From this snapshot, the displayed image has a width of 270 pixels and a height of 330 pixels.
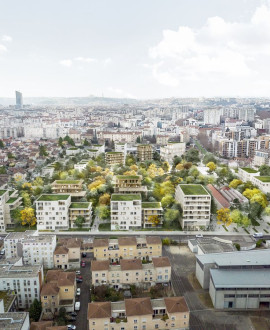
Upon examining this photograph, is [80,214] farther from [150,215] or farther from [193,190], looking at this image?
[193,190]

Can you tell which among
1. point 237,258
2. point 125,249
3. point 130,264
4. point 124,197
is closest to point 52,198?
point 124,197

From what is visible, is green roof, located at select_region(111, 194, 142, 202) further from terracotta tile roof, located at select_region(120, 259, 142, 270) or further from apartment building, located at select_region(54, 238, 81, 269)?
terracotta tile roof, located at select_region(120, 259, 142, 270)

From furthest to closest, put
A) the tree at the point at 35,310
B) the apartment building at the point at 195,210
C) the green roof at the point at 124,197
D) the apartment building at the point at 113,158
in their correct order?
the apartment building at the point at 113,158 → the green roof at the point at 124,197 → the apartment building at the point at 195,210 → the tree at the point at 35,310

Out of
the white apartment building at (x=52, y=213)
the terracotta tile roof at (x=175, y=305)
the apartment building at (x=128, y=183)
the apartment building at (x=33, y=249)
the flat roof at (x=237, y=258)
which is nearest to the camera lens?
the terracotta tile roof at (x=175, y=305)

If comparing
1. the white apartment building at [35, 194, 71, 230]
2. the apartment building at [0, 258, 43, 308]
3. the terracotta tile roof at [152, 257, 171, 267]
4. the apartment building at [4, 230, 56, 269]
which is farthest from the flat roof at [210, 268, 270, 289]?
the white apartment building at [35, 194, 71, 230]

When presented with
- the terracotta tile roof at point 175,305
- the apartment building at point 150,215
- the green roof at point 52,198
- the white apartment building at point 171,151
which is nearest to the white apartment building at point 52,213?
the green roof at point 52,198

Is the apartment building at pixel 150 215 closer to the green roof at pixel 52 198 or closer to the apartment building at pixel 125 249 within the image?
the apartment building at pixel 125 249
